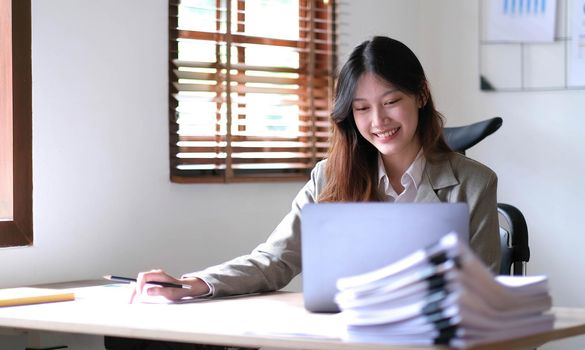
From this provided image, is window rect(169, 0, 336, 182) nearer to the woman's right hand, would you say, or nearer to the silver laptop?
the woman's right hand

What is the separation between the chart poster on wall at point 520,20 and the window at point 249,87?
64cm

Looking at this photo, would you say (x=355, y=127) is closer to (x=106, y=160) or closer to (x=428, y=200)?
(x=428, y=200)

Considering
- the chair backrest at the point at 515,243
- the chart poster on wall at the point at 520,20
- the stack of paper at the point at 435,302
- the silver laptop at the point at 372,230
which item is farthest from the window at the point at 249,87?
the stack of paper at the point at 435,302

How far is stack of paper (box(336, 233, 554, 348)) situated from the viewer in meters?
1.45

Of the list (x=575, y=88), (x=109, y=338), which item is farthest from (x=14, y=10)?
(x=575, y=88)

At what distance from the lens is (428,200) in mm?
2365

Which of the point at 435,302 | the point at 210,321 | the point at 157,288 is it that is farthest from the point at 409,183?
the point at 435,302

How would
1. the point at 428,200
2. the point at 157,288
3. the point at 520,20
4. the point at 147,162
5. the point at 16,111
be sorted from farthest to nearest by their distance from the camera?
the point at 520,20 → the point at 147,162 → the point at 16,111 → the point at 428,200 → the point at 157,288

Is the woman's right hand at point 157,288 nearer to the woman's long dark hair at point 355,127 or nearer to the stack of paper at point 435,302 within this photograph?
the woman's long dark hair at point 355,127

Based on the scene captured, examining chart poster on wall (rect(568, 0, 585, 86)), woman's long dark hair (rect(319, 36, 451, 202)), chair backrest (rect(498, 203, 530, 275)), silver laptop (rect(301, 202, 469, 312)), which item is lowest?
chair backrest (rect(498, 203, 530, 275))

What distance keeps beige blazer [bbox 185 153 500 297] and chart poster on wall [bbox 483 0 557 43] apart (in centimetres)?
143

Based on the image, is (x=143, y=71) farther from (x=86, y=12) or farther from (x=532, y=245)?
(x=532, y=245)

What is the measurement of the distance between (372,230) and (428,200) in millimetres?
641

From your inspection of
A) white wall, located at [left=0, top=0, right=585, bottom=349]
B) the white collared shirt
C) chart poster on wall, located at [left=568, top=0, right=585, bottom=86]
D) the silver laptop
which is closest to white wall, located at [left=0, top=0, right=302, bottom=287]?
white wall, located at [left=0, top=0, right=585, bottom=349]
